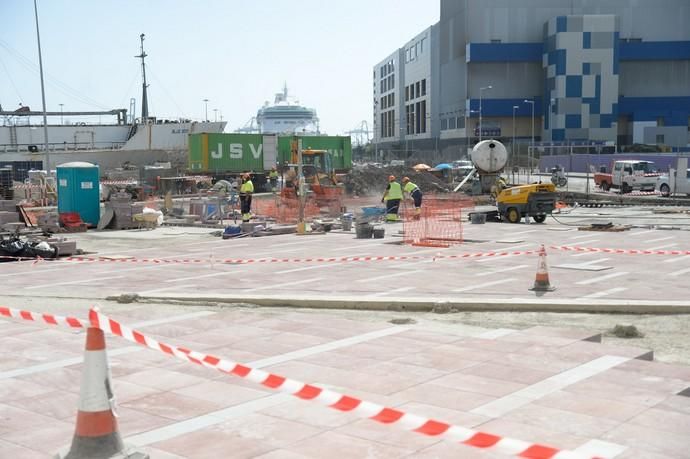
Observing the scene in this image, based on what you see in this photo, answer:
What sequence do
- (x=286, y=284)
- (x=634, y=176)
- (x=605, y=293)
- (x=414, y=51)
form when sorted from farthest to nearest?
(x=414, y=51) < (x=634, y=176) < (x=286, y=284) < (x=605, y=293)

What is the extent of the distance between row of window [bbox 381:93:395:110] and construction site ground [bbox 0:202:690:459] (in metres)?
131

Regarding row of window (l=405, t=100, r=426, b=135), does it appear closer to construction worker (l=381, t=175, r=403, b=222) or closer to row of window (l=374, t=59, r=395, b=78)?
row of window (l=374, t=59, r=395, b=78)

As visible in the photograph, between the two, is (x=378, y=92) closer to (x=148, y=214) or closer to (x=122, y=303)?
(x=148, y=214)

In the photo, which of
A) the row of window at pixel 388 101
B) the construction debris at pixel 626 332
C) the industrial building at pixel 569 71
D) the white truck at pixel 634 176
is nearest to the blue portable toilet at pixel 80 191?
the construction debris at pixel 626 332

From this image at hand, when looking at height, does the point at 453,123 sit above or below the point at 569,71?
below

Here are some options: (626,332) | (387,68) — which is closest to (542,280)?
(626,332)

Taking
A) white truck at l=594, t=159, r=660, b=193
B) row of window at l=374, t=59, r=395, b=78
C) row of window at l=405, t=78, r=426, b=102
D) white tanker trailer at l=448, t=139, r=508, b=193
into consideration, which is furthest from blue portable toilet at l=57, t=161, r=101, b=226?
row of window at l=374, t=59, r=395, b=78

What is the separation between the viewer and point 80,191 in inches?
1073

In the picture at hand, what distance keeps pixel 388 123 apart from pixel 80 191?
125959 mm

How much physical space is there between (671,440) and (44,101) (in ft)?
121

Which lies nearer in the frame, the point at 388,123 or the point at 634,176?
the point at 634,176

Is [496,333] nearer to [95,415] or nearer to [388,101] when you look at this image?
[95,415]

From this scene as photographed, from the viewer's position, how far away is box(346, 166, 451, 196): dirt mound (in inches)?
1960

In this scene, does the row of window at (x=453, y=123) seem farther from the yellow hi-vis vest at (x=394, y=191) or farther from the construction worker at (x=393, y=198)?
the yellow hi-vis vest at (x=394, y=191)
